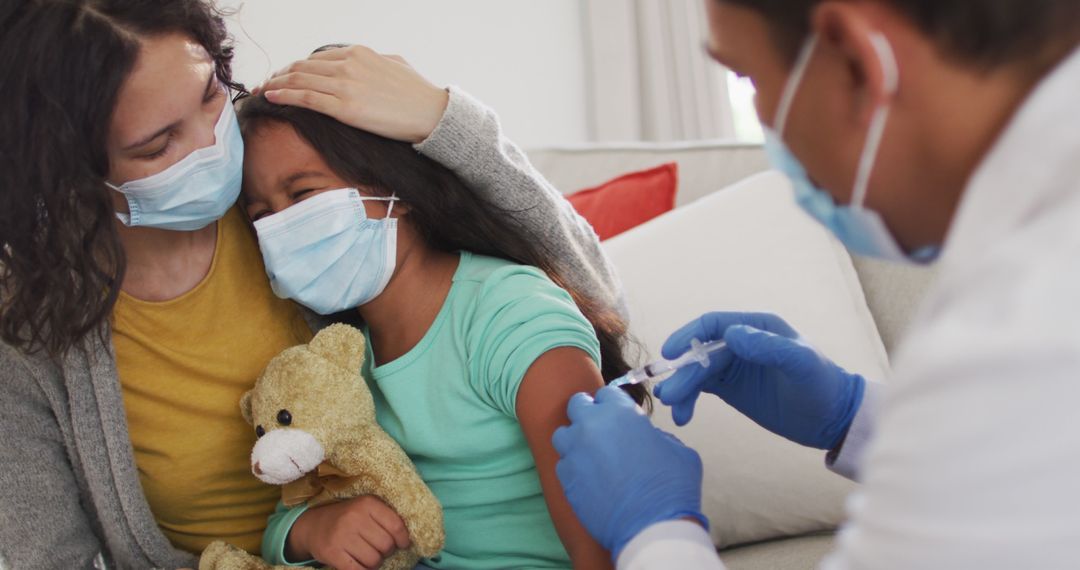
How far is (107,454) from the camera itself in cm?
139

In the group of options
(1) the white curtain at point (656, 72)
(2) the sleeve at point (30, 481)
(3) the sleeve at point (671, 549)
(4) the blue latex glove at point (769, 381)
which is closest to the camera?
(3) the sleeve at point (671, 549)

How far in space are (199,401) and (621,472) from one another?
0.66 meters

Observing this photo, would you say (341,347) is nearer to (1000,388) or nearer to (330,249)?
(330,249)

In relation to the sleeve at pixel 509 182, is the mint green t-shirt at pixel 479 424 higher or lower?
lower

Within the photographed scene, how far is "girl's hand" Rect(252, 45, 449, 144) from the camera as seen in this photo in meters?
1.33

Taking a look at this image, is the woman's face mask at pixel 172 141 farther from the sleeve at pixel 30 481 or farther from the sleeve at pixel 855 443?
the sleeve at pixel 855 443

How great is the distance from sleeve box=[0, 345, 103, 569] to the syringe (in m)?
0.79

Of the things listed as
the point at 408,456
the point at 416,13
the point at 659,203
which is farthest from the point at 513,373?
the point at 416,13

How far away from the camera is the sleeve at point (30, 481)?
1405mm

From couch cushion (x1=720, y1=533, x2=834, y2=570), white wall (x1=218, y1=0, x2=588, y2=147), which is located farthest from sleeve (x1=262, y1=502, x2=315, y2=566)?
white wall (x1=218, y1=0, x2=588, y2=147)

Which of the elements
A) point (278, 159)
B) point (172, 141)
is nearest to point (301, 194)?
point (278, 159)

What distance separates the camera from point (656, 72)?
3377 millimetres

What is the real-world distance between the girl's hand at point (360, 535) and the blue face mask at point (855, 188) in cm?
66

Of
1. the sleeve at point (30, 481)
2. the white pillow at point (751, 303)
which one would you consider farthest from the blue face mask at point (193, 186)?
the white pillow at point (751, 303)
